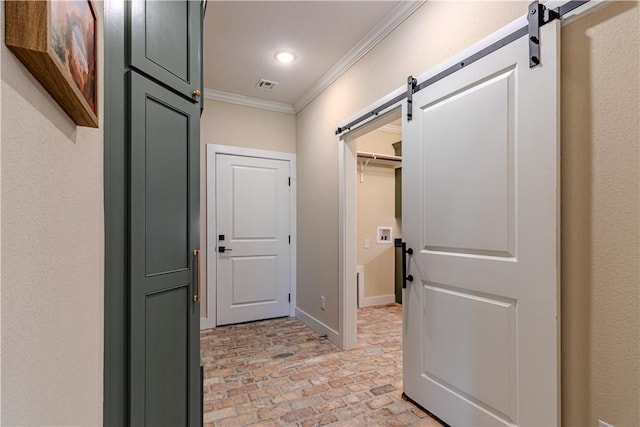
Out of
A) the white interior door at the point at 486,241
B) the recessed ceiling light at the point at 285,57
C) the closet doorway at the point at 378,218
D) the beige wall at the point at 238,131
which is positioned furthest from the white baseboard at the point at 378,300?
the recessed ceiling light at the point at 285,57

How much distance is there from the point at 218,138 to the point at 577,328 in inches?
139

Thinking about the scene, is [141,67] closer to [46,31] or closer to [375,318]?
[46,31]

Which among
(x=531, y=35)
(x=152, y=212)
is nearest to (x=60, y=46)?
(x=152, y=212)

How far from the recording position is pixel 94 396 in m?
0.92

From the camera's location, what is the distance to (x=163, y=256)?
1.31 meters

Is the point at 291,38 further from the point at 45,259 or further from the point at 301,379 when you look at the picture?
the point at 301,379

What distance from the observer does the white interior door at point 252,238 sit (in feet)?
12.0

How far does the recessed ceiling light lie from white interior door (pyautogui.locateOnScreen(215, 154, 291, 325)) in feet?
4.16

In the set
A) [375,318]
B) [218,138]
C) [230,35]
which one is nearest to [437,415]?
[375,318]

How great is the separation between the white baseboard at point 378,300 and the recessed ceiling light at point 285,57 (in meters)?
3.22

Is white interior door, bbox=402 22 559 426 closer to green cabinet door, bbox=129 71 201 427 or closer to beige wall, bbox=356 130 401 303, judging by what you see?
green cabinet door, bbox=129 71 201 427

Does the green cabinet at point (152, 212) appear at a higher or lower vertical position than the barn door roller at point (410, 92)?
lower

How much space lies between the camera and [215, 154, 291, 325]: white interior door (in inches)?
144

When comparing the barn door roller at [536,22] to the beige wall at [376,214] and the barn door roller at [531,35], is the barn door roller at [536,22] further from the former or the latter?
the beige wall at [376,214]
